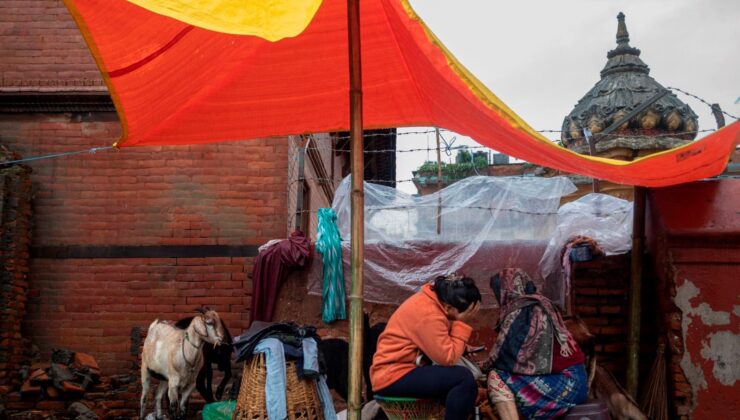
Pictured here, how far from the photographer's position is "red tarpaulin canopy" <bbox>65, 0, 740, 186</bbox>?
4223 millimetres

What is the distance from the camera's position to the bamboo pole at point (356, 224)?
14.4 ft

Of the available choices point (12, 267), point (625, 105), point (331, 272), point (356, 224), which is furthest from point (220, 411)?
point (625, 105)

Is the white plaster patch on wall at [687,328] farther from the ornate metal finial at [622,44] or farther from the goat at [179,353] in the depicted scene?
the ornate metal finial at [622,44]

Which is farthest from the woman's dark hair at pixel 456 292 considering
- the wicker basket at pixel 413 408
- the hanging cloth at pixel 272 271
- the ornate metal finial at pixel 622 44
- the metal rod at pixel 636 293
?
the ornate metal finial at pixel 622 44

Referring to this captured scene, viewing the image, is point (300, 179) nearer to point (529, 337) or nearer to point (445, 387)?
point (529, 337)

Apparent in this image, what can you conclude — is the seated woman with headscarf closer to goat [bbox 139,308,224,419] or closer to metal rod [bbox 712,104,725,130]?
metal rod [bbox 712,104,725,130]

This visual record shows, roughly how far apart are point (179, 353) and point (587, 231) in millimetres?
4342

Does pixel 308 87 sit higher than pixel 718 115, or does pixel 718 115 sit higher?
pixel 718 115

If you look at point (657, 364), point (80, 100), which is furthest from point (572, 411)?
point (80, 100)

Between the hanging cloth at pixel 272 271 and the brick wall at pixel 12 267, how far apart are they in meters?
3.69

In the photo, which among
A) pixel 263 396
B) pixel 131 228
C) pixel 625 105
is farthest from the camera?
pixel 625 105

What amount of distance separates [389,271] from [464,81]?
367cm

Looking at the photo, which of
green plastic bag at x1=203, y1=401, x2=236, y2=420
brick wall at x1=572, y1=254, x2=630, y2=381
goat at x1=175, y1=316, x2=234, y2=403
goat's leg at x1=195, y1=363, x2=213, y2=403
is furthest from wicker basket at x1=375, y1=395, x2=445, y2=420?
goat's leg at x1=195, y1=363, x2=213, y2=403

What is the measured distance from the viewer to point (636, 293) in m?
6.38
